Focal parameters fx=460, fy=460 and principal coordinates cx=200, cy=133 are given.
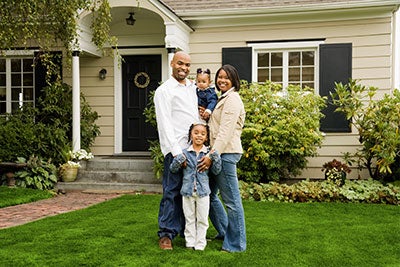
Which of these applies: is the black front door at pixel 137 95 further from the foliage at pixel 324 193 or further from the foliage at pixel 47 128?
the foliage at pixel 324 193

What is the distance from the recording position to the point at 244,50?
9.41 meters

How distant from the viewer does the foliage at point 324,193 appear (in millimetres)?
7293

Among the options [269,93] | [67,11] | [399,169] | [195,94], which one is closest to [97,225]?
[195,94]

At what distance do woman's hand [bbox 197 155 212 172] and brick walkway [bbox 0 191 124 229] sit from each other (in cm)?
293

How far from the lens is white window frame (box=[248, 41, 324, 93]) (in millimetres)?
9211

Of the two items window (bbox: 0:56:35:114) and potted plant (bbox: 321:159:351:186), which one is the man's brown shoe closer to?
potted plant (bbox: 321:159:351:186)

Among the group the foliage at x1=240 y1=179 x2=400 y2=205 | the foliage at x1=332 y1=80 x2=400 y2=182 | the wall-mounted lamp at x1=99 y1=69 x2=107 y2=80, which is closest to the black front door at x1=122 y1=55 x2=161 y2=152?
the wall-mounted lamp at x1=99 y1=69 x2=107 y2=80

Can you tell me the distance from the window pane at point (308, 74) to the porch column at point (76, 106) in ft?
14.9

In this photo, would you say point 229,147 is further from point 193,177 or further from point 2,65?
point 2,65

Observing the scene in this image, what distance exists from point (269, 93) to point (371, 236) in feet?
12.4

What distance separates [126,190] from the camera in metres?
8.47

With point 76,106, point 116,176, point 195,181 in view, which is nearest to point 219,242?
point 195,181

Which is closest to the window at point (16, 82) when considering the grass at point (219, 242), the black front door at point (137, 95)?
the black front door at point (137, 95)

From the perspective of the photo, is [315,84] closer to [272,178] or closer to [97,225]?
[272,178]
